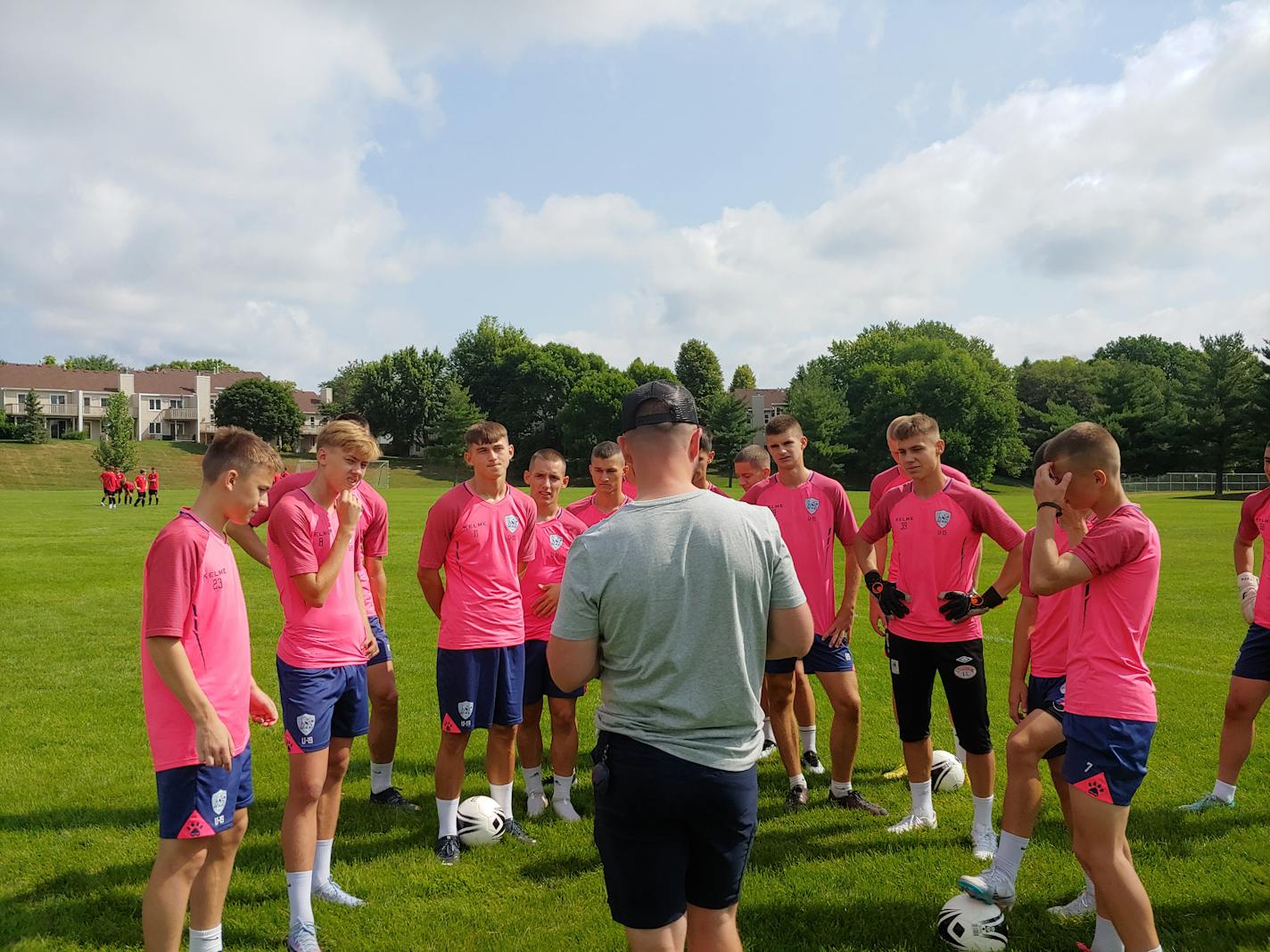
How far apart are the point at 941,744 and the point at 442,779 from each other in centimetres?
461

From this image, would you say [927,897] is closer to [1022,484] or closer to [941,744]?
[941,744]

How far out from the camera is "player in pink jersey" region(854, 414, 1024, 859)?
5320 mm

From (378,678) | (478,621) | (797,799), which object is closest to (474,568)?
(478,621)

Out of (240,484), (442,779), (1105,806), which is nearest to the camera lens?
(1105,806)

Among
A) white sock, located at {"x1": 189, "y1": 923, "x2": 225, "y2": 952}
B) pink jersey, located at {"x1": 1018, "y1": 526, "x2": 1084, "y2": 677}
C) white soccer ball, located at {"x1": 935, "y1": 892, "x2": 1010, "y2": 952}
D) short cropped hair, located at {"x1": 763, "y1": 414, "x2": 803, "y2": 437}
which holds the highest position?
short cropped hair, located at {"x1": 763, "y1": 414, "x2": 803, "y2": 437}

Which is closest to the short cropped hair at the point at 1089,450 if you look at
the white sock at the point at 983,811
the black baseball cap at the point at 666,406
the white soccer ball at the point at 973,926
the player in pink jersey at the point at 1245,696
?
the black baseball cap at the point at 666,406

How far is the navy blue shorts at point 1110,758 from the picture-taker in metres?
3.48

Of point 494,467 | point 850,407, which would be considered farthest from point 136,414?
point 494,467

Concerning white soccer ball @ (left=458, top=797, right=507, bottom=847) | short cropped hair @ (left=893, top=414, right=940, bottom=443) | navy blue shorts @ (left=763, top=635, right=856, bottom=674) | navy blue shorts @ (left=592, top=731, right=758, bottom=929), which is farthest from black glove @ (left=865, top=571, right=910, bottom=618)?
navy blue shorts @ (left=592, top=731, right=758, bottom=929)

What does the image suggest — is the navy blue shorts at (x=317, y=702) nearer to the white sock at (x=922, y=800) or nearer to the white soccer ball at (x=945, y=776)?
the white sock at (x=922, y=800)

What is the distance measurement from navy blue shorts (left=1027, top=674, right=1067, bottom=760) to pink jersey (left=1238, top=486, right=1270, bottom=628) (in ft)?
7.23

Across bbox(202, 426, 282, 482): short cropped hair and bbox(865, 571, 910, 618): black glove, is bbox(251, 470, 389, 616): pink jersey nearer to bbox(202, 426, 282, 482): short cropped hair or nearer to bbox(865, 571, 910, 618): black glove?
bbox(202, 426, 282, 482): short cropped hair

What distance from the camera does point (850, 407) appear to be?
85.5 m

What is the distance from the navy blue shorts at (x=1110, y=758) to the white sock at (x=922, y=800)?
7.39ft
